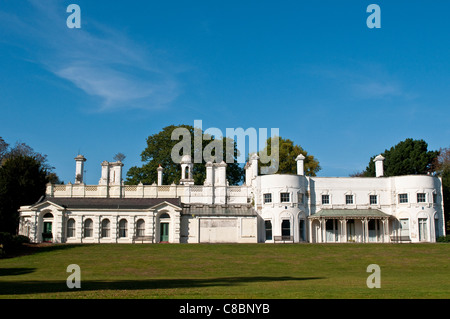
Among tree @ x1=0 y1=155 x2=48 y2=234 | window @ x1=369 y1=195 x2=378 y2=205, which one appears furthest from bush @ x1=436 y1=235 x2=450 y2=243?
tree @ x1=0 y1=155 x2=48 y2=234

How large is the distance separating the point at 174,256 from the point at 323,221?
68.8 ft

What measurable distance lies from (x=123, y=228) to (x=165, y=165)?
27.5m

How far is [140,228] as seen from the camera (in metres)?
50.3

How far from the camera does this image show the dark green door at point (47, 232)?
161 ft

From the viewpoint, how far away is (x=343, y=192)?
178 feet

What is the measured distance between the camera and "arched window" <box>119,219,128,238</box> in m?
50.1

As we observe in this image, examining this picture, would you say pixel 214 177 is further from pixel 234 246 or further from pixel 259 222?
pixel 234 246

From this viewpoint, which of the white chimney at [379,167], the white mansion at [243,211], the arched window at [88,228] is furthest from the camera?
the white chimney at [379,167]

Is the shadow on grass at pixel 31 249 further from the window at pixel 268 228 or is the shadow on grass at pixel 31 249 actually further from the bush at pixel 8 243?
the window at pixel 268 228

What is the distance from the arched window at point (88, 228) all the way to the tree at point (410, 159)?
43.6 meters

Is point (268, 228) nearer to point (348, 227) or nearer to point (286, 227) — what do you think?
point (286, 227)

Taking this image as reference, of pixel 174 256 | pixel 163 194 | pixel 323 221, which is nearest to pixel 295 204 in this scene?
pixel 323 221

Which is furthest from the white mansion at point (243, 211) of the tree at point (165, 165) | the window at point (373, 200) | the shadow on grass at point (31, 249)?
the tree at point (165, 165)

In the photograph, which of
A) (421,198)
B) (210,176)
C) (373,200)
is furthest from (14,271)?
(421,198)
